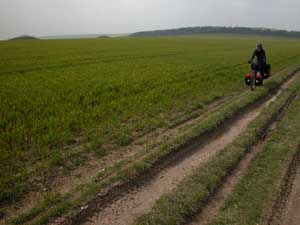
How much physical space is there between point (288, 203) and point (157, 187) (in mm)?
2149

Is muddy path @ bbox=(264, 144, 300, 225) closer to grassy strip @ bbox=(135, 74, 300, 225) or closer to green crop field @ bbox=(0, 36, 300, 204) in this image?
grassy strip @ bbox=(135, 74, 300, 225)

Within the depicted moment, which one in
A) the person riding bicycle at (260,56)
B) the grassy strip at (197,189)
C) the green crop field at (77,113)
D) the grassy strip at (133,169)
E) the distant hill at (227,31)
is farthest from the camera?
the distant hill at (227,31)

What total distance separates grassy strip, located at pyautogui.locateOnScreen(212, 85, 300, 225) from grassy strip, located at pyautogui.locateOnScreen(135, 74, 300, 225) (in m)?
0.38

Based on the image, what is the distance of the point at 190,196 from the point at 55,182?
8.05ft

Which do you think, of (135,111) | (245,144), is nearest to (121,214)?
(245,144)

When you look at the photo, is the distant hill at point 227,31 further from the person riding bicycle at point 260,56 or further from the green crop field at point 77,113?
the green crop field at point 77,113

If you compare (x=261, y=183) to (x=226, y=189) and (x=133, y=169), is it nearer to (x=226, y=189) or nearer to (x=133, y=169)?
(x=226, y=189)

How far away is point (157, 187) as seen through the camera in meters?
5.09

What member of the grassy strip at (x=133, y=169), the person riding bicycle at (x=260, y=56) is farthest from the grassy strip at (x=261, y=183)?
the person riding bicycle at (x=260, y=56)

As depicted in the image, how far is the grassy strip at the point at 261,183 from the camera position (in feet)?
13.8

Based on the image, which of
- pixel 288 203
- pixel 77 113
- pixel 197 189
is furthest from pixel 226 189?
pixel 77 113

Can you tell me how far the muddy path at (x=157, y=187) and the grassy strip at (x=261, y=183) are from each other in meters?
0.98

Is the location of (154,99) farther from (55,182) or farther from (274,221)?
(274,221)

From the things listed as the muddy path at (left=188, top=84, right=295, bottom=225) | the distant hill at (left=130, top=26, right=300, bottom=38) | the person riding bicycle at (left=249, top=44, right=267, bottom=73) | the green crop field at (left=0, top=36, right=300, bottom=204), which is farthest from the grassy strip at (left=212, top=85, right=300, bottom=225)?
the distant hill at (left=130, top=26, right=300, bottom=38)
